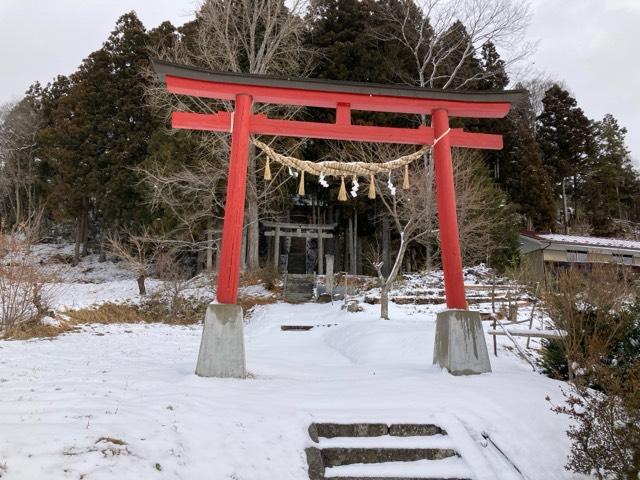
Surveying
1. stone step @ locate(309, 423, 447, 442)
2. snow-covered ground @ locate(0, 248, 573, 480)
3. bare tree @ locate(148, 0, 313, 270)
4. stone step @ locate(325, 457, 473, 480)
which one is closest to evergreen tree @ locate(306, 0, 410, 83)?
bare tree @ locate(148, 0, 313, 270)

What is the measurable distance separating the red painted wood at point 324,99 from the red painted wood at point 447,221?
283mm

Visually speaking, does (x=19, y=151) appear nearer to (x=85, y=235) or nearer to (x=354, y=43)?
(x=85, y=235)

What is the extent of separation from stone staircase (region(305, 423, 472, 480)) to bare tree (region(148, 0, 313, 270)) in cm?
1459

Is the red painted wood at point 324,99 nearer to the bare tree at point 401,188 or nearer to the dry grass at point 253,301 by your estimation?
the bare tree at point 401,188

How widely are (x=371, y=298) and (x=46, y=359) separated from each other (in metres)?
9.88

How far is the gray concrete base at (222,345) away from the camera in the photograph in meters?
5.47

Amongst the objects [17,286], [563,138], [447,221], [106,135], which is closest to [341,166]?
[447,221]

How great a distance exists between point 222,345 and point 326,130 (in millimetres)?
3361

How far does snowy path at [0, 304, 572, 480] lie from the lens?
123 inches

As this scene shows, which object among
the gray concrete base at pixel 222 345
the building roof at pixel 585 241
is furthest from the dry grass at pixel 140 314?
the building roof at pixel 585 241

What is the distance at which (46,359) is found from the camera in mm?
6668

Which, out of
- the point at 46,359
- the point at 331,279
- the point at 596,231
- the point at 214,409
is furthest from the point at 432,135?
the point at 596,231

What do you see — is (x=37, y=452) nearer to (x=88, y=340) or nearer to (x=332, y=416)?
(x=332, y=416)

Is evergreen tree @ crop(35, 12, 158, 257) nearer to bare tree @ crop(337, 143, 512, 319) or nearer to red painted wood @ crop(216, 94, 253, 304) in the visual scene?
bare tree @ crop(337, 143, 512, 319)
